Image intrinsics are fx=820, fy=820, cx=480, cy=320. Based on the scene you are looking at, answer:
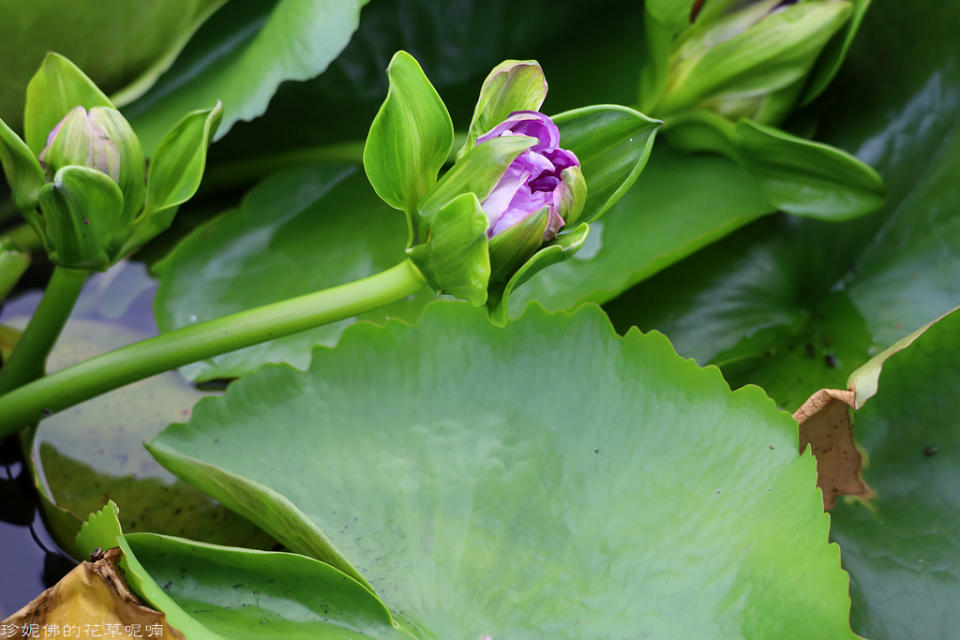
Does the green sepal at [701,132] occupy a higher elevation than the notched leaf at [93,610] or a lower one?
higher

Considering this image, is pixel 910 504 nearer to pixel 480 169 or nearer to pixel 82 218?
pixel 480 169

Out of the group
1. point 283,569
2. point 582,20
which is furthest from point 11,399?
point 582,20

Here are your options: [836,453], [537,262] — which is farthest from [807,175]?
[537,262]

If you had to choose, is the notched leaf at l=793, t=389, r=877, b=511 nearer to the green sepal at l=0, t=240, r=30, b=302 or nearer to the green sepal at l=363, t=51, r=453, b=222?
the green sepal at l=363, t=51, r=453, b=222

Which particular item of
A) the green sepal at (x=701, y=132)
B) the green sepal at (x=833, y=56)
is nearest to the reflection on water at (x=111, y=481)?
the green sepal at (x=701, y=132)

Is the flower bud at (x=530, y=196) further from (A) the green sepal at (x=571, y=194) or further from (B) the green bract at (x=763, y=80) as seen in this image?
(B) the green bract at (x=763, y=80)

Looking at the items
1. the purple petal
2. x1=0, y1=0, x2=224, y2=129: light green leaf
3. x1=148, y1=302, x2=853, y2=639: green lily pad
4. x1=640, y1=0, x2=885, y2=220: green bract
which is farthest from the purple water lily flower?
x1=0, y1=0, x2=224, y2=129: light green leaf
